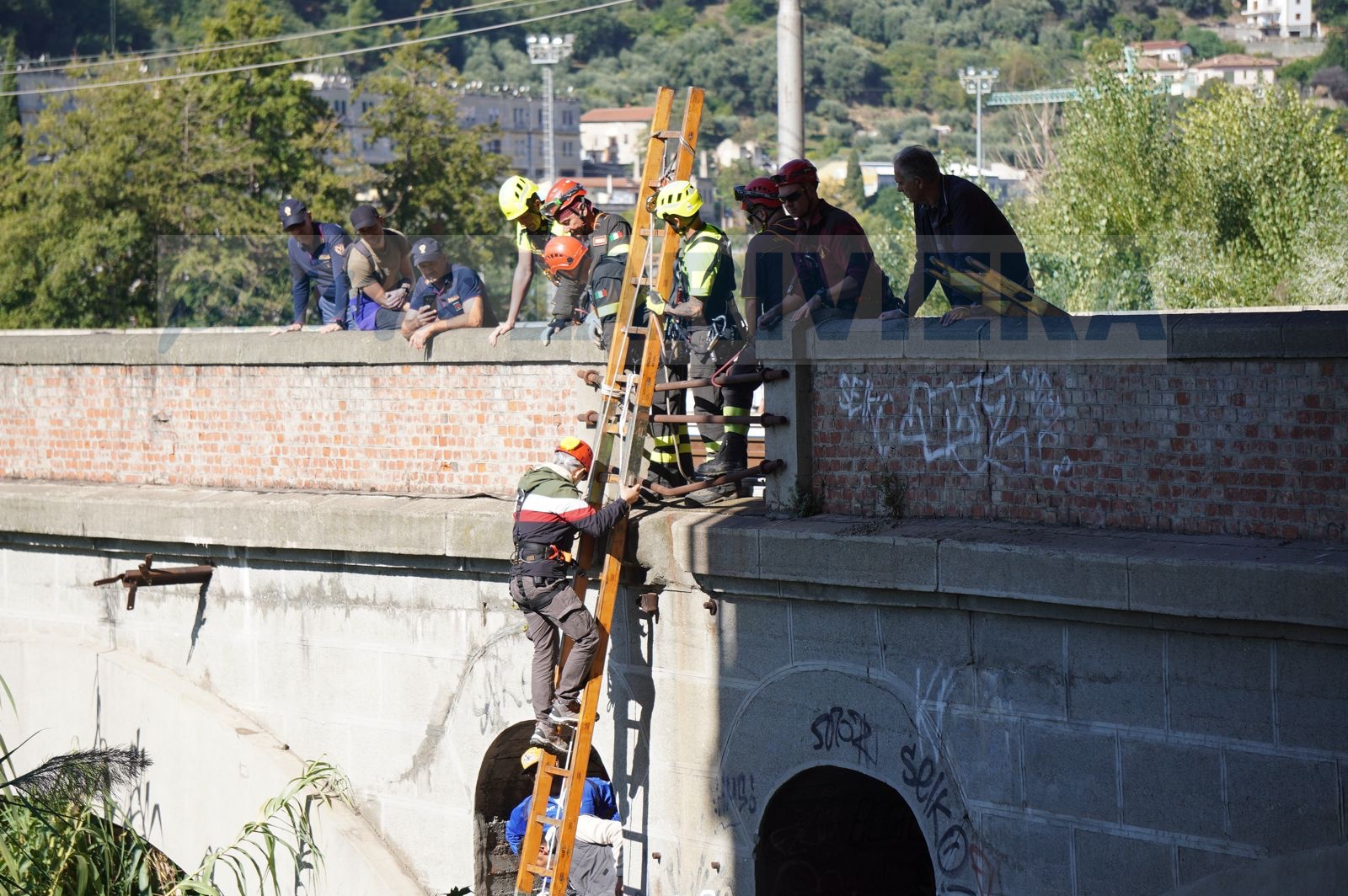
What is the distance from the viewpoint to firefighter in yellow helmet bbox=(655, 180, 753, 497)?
8969 mm

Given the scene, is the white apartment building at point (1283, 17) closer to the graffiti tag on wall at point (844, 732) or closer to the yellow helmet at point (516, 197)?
the yellow helmet at point (516, 197)

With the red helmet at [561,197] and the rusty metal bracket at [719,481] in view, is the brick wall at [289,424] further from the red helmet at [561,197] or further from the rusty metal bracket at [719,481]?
the red helmet at [561,197]

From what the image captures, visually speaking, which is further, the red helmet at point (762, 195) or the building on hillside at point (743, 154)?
the building on hillside at point (743, 154)

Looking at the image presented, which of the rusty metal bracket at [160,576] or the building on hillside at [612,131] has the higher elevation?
the building on hillside at [612,131]

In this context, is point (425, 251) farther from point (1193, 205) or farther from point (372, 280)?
point (1193, 205)

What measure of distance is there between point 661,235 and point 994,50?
339 feet

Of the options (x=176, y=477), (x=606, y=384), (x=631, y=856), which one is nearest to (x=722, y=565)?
(x=606, y=384)

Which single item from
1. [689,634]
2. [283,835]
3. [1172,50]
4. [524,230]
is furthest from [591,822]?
[1172,50]

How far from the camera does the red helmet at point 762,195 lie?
9.09m

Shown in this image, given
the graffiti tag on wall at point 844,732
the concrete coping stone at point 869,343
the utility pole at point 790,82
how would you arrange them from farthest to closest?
1. the utility pole at point 790,82
2. the graffiti tag on wall at point 844,732
3. the concrete coping stone at point 869,343

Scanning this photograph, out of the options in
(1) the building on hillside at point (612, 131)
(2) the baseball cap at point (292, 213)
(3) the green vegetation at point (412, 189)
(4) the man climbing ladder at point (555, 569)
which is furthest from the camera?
(1) the building on hillside at point (612, 131)

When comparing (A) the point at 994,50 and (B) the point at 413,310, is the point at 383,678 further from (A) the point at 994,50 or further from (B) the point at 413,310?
(A) the point at 994,50

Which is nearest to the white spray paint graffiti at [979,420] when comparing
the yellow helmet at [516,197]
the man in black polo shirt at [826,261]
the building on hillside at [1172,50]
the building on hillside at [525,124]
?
the man in black polo shirt at [826,261]

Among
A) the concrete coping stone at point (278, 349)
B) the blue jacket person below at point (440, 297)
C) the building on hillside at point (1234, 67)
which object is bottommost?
the concrete coping stone at point (278, 349)
